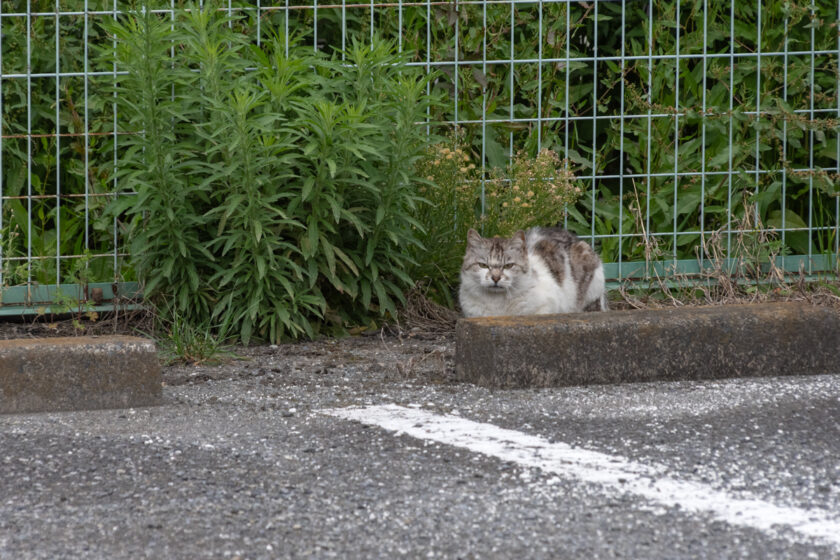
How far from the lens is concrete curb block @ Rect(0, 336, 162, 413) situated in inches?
155

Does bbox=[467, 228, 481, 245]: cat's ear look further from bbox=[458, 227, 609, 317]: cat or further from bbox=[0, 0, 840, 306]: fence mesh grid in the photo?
bbox=[0, 0, 840, 306]: fence mesh grid

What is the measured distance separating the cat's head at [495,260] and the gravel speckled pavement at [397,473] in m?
1.06

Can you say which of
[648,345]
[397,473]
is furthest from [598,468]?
[648,345]

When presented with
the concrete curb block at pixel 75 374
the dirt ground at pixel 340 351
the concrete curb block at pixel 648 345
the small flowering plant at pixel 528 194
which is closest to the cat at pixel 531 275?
the small flowering plant at pixel 528 194

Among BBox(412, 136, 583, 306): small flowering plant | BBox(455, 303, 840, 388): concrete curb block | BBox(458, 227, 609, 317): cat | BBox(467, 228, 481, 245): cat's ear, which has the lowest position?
BBox(455, 303, 840, 388): concrete curb block

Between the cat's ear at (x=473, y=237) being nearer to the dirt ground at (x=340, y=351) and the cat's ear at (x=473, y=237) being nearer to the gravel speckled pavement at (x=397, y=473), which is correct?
the dirt ground at (x=340, y=351)

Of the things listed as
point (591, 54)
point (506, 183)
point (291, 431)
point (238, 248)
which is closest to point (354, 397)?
point (291, 431)

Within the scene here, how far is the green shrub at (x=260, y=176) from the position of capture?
511cm

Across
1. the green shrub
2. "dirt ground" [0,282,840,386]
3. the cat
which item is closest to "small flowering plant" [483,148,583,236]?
the cat

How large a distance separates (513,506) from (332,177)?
2483 millimetres

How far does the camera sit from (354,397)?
4266mm

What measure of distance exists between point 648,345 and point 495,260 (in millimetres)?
1220

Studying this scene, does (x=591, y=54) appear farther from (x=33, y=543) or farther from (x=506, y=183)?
(x=33, y=543)

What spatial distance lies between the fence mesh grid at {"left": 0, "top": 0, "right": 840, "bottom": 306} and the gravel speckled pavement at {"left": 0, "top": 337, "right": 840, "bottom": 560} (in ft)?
6.82
